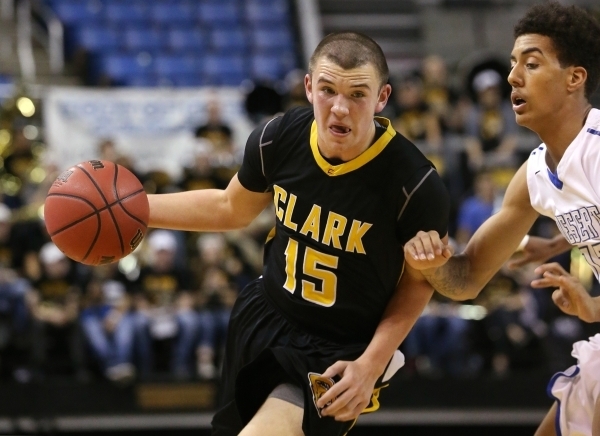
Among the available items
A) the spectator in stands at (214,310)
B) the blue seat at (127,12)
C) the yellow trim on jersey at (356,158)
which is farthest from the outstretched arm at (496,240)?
the blue seat at (127,12)

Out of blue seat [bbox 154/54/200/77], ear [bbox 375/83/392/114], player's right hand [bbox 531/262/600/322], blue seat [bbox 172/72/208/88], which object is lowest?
player's right hand [bbox 531/262/600/322]

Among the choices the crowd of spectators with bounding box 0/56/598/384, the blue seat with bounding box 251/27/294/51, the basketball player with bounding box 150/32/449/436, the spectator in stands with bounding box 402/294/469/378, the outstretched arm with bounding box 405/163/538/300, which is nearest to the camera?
the basketball player with bounding box 150/32/449/436

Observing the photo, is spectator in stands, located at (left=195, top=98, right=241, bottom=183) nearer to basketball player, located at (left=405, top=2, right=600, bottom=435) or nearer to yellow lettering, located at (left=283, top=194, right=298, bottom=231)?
yellow lettering, located at (left=283, top=194, right=298, bottom=231)

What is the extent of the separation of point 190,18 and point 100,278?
7048 millimetres

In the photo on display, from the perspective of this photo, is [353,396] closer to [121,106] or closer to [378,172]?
[378,172]

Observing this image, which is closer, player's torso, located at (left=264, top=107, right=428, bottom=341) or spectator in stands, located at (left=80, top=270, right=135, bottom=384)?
player's torso, located at (left=264, top=107, right=428, bottom=341)

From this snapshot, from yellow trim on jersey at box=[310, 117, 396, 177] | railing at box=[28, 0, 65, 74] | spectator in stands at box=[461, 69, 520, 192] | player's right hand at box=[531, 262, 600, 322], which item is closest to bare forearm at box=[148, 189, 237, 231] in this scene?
yellow trim on jersey at box=[310, 117, 396, 177]

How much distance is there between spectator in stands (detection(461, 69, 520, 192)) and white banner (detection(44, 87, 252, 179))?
8.99 ft

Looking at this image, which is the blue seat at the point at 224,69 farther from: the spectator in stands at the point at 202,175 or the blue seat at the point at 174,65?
the spectator in stands at the point at 202,175

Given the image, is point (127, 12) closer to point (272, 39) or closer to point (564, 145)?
point (272, 39)

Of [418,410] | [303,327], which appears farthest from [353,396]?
[418,410]

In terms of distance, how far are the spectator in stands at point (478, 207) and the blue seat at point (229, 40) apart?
238 inches

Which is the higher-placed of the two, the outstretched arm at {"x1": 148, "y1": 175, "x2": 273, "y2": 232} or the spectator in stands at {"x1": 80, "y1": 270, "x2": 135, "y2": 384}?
the outstretched arm at {"x1": 148, "y1": 175, "x2": 273, "y2": 232}

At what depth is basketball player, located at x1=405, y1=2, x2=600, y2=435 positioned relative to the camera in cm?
392
